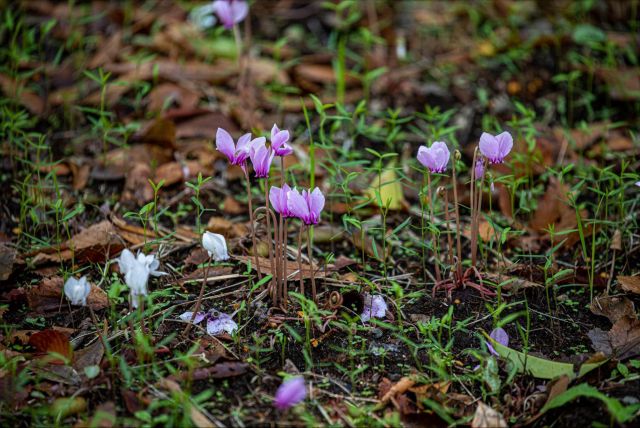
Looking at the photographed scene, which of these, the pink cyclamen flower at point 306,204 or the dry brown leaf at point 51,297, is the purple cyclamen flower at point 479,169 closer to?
the pink cyclamen flower at point 306,204

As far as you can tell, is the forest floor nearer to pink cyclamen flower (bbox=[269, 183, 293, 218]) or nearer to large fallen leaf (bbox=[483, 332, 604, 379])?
large fallen leaf (bbox=[483, 332, 604, 379])

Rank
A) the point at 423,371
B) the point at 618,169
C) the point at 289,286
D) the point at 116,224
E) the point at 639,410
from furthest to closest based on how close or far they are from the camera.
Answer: the point at 618,169 → the point at 116,224 → the point at 289,286 → the point at 423,371 → the point at 639,410

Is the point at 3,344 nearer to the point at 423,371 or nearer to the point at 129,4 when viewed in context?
the point at 423,371

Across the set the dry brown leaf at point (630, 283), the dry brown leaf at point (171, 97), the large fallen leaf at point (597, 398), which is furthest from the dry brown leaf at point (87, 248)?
the dry brown leaf at point (630, 283)

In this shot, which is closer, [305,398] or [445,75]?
[305,398]

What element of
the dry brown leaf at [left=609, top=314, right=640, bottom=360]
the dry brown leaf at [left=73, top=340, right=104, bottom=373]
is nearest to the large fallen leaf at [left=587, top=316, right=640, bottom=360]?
the dry brown leaf at [left=609, top=314, right=640, bottom=360]

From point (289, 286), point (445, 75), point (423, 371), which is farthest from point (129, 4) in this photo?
point (423, 371)

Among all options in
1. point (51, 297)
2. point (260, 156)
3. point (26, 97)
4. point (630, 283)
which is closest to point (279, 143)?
point (260, 156)
